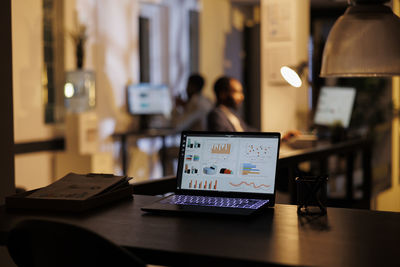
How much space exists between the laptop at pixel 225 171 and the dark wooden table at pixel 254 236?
103mm

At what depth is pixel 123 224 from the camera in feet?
5.94

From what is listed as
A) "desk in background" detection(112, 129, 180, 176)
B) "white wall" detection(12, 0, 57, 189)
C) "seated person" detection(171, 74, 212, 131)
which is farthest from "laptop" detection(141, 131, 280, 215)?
"desk in background" detection(112, 129, 180, 176)

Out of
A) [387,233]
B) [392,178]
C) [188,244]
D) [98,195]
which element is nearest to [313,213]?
[387,233]

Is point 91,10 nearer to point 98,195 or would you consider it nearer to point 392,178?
point 392,178

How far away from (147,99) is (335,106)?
286cm

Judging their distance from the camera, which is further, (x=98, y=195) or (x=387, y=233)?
(x=98, y=195)

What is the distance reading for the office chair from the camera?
1.30 meters

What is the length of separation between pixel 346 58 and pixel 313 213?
641 mm

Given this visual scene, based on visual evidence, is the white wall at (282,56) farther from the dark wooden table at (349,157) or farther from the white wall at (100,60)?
the white wall at (100,60)

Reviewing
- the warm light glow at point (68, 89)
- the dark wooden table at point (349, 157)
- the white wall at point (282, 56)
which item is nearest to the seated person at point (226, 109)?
the dark wooden table at point (349, 157)

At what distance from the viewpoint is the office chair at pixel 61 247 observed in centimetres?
130

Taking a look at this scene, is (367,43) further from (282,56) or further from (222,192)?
(282,56)

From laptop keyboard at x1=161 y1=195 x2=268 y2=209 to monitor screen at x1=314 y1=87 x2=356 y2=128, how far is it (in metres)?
3.36

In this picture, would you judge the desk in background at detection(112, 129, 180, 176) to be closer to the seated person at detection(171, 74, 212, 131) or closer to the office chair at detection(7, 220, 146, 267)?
the seated person at detection(171, 74, 212, 131)
